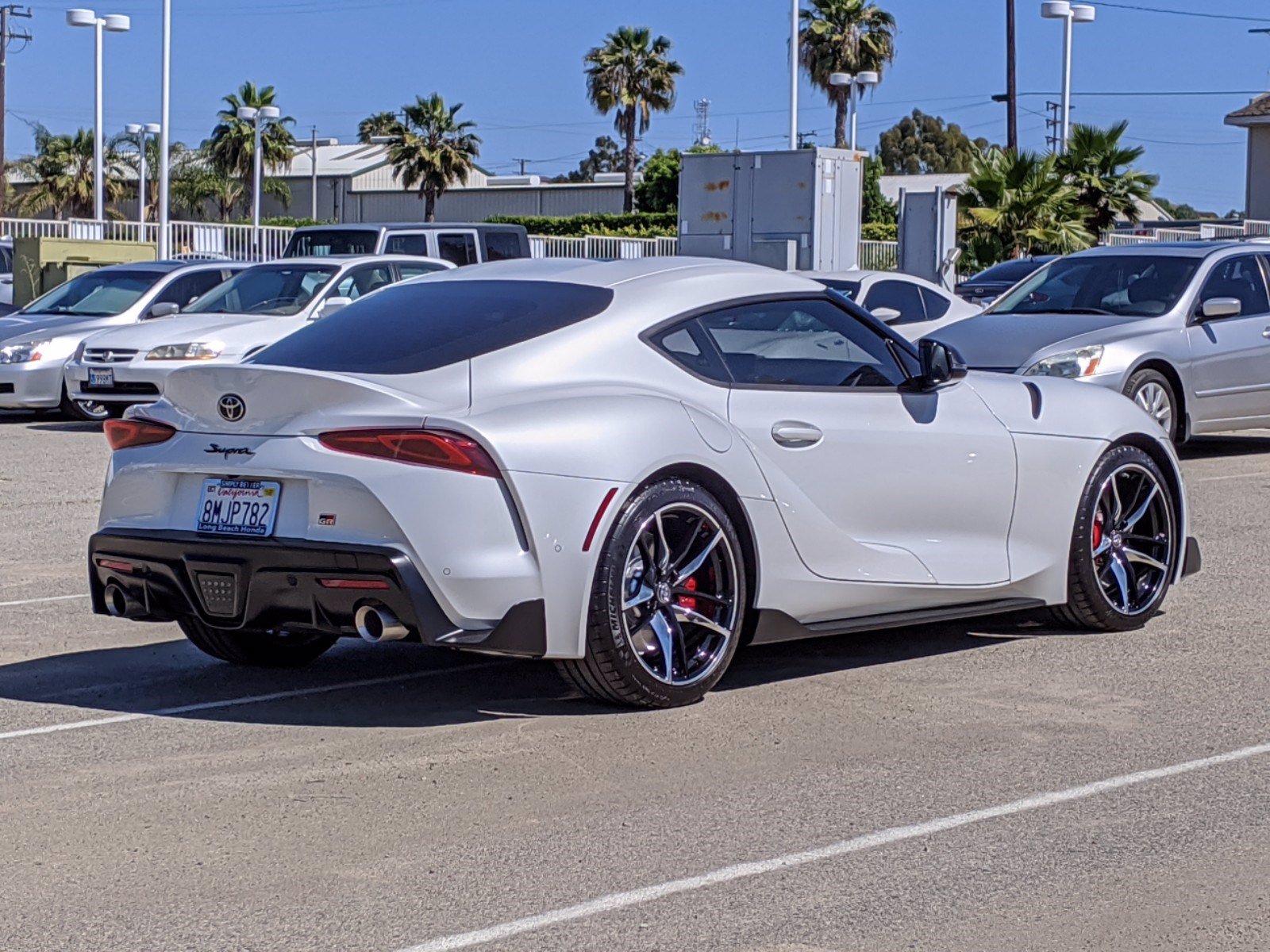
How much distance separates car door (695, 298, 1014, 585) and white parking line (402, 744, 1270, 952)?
1454 millimetres

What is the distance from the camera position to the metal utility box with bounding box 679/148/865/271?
86.6 ft

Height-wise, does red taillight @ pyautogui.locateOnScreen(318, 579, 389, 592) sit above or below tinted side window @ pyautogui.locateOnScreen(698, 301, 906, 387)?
below

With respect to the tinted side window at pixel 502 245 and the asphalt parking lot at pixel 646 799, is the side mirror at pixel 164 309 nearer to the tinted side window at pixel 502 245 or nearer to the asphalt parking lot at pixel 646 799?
the tinted side window at pixel 502 245

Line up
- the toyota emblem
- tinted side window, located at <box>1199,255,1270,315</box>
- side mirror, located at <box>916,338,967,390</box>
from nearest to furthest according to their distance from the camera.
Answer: the toyota emblem < side mirror, located at <box>916,338,967,390</box> < tinted side window, located at <box>1199,255,1270,315</box>

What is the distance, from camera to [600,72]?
232 ft

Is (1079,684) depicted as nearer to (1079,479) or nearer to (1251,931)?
(1079,479)

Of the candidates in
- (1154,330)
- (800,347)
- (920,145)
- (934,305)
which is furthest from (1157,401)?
(920,145)

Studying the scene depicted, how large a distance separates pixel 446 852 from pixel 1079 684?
2864mm

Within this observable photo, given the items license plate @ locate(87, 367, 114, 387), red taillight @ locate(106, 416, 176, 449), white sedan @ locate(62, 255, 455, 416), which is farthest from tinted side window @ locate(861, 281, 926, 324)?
red taillight @ locate(106, 416, 176, 449)

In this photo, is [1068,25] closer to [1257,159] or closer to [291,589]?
[1257,159]

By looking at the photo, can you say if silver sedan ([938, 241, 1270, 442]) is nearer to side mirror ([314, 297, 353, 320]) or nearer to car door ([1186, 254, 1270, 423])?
car door ([1186, 254, 1270, 423])

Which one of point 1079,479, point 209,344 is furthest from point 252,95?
point 1079,479

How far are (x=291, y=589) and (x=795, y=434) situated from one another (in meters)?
1.82

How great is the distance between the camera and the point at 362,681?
263 inches
